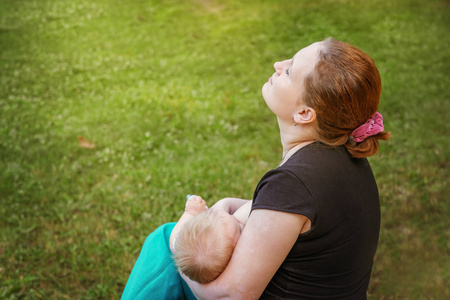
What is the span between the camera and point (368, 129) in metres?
1.83

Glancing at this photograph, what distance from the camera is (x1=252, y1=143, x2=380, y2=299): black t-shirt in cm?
164

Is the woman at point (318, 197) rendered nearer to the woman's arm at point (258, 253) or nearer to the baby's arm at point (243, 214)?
the woman's arm at point (258, 253)

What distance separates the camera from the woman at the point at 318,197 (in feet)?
5.43

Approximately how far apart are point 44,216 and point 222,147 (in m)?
2.08

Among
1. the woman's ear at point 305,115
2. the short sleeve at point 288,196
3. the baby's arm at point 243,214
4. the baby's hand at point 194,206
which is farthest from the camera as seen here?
the baby's hand at point 194,206

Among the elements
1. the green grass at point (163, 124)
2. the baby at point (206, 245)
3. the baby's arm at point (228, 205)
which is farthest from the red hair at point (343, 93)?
the green grass at point (163, 124)

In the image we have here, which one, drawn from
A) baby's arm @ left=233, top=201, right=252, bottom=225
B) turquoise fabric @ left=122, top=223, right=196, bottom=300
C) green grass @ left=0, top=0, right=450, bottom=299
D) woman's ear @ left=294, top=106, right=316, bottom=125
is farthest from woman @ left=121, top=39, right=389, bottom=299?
green grass @ left=0, top=0, right=450, bottom=299

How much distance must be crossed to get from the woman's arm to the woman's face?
0.50 m

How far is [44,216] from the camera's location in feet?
13.9

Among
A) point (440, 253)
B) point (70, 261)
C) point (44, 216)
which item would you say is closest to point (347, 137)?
point (440, 253)

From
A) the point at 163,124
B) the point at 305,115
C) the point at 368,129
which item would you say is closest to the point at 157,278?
the point at 305,115

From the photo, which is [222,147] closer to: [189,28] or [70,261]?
[70,261]

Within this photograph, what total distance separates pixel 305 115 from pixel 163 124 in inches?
160

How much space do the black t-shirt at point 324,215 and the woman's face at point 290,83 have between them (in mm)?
207
